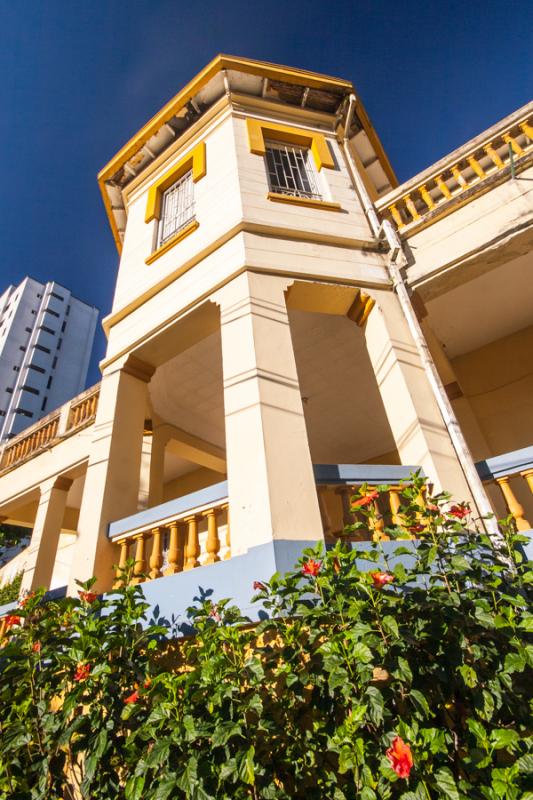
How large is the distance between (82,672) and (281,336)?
134 inches

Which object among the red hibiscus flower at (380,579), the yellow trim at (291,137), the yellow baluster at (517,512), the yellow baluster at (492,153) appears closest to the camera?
the red hibiscus flower at (380,579)

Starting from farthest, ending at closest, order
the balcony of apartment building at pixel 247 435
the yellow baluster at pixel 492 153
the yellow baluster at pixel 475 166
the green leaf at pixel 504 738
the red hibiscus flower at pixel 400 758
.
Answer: the yellow baluster at pixel 475 166, the yellow baluster at pixel 492 153, the balcony of apartment building at pixel 247 435, the green leaf at pixel 504 738, the red hibiscus flower at pixel 400 758

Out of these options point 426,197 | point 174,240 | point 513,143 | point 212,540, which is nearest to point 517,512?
point 212,540

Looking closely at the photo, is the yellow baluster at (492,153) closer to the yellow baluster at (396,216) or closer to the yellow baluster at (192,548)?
the yellow baluster at (396,216)

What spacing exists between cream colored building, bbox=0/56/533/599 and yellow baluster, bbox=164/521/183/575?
2 cm

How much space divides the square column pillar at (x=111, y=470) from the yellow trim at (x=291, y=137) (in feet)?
14.7

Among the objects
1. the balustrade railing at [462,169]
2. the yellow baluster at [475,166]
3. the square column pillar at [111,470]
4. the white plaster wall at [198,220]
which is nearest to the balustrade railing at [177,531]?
the square column pillar at [111,470]

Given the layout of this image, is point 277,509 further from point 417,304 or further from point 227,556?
point 417,304

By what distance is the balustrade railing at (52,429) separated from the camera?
8.72 m

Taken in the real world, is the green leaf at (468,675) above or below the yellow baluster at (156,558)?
below

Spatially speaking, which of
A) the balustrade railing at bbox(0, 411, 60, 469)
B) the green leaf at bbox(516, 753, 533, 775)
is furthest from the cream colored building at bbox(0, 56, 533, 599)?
the green leaf at bbox(516, 753, 533, 775)

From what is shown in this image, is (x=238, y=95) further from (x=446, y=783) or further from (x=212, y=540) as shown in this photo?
(x=446, y=783)

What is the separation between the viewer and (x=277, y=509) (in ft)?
11.3

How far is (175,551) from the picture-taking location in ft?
13.1
